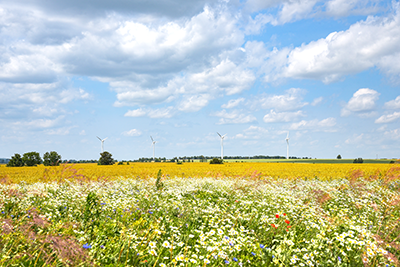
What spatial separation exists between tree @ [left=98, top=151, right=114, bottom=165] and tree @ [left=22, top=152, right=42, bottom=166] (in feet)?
48.5

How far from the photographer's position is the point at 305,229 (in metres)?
7.30

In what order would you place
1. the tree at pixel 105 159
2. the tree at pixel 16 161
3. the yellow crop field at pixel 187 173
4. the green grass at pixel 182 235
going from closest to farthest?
1. the green grass at pixel 182 235
2. the yellow crop field at pixel 187 173
3. the tree at pixel 16 161
4. the tree at pixel 105 159

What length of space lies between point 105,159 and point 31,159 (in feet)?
55.7

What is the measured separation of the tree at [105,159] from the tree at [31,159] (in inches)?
582

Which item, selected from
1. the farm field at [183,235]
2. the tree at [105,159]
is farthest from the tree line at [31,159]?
the farm field at [183,235]

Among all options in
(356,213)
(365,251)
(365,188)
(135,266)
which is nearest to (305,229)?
(365,251)

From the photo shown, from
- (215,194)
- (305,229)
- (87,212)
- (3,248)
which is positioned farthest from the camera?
(215,194)

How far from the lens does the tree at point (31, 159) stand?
62281 millimetres

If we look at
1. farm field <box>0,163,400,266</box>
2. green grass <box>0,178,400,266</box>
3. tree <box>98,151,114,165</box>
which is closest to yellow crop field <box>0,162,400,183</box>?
farm field <box>0,163,400,266</box>

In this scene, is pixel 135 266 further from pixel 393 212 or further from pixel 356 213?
pixel 393 212

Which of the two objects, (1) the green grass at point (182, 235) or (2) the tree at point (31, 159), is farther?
(2) the tree at point (31, 159)

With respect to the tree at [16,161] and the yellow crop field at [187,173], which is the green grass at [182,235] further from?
the tree at [16,161]

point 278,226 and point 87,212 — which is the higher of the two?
point 87,212

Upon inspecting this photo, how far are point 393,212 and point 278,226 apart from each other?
202 inches
